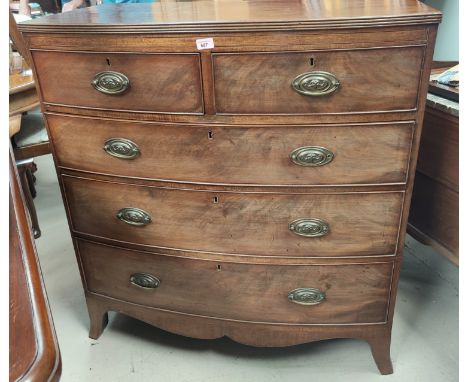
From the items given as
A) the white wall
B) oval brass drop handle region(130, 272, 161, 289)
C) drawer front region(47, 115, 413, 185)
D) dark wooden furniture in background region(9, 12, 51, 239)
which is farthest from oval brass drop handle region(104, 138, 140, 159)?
the white wall

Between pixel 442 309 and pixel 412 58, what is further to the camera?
pixel 442 309

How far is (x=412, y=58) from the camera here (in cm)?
104

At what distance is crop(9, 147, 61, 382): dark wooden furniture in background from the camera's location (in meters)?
0.64

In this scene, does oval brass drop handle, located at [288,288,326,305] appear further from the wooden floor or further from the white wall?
the white wall

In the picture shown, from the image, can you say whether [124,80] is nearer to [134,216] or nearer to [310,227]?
[134,216]

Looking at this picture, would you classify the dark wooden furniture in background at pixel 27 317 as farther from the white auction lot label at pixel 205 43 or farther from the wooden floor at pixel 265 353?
the wooden floor at pixel 265 353

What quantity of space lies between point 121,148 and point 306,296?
0.68 meters

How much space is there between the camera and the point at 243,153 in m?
1.18

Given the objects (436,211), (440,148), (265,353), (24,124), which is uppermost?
(440,148)

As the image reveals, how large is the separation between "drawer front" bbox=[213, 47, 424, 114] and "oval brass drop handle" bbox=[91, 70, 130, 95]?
0.82 ft

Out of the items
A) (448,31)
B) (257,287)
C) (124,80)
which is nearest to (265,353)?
(257,287)

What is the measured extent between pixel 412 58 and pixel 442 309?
1.08 meters
